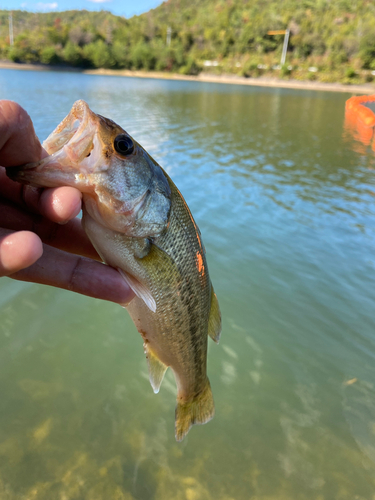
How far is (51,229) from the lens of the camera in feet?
8.40

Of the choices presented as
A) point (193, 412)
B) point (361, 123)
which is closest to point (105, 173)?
point (193, 412)

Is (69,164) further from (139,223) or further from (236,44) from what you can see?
(236,44)

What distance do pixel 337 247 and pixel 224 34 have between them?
130331 mm

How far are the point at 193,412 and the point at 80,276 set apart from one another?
1.59m

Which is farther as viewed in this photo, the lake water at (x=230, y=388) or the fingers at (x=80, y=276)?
the lake water at (x=230, y=388)

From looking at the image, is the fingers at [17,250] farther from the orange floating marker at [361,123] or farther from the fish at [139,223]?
the orange floating marker at [361,123]

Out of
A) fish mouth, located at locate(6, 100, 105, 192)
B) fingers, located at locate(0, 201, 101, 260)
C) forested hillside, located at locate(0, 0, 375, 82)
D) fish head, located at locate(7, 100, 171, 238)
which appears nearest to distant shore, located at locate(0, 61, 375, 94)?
forested hillside, located at locate(0, 0, 375, 82)

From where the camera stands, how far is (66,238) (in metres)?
2.63

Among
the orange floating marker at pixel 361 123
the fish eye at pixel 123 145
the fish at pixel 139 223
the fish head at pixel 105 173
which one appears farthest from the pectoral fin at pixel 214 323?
the orange floating marker at pixel 361 123

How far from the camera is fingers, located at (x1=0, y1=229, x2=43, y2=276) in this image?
149 centimetres

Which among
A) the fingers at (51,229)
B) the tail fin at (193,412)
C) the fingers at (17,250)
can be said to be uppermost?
the fingers at (17,250)

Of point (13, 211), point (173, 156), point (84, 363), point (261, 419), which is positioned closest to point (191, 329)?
point (13, 211)

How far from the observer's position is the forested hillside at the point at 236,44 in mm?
83875

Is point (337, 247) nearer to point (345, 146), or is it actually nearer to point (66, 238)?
point (66, 238)
